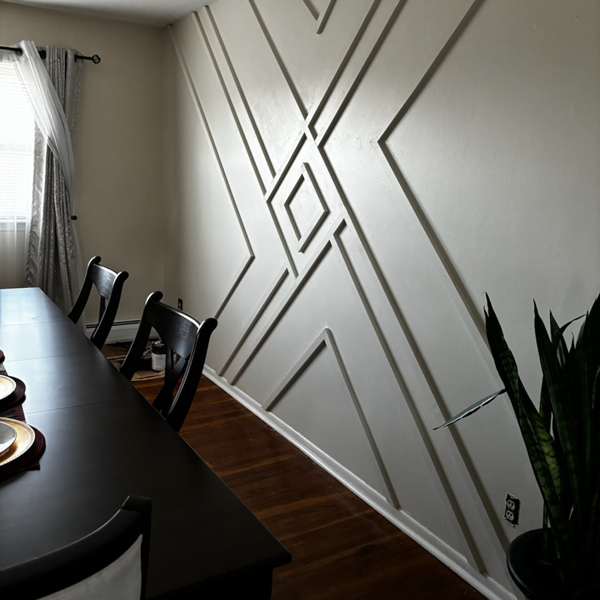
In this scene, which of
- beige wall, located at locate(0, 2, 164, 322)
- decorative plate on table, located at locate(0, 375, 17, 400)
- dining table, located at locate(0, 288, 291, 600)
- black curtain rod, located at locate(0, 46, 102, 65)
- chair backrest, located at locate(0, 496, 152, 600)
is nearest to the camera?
chair backrest, located at locate(0, 496, 152, 600)

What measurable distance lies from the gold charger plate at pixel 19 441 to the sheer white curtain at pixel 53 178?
297cm

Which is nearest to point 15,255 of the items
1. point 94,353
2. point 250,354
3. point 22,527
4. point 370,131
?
point 250,354

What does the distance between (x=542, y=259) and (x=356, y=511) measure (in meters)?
1.29

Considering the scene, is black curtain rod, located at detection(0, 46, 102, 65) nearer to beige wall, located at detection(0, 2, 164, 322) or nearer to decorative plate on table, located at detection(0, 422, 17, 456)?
beige wall, located at detection(0, 2, 164, 322)

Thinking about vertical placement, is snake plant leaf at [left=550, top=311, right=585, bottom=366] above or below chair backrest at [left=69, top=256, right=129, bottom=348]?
above

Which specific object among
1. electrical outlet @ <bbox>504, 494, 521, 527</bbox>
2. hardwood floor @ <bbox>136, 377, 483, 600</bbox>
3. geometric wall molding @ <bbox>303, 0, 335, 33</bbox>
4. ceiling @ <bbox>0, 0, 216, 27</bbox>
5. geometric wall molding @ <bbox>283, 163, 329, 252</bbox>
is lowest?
hardwood floor @ <bbox>136, 377, 483, 600</bbox>

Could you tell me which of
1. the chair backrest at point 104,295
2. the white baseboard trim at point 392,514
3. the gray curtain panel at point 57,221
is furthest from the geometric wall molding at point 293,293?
the gray curtain panel at point 57,221

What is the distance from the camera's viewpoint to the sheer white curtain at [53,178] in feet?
13.2

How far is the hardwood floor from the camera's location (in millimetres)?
2055

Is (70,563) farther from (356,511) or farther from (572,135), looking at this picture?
(356,511)

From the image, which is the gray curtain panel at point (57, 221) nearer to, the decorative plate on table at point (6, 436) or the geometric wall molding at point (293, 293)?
the geometric wall molding at point (293, 293)

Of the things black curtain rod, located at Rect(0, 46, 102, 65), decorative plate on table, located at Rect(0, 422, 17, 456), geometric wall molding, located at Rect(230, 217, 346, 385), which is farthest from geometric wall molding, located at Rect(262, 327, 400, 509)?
black curtain rod, located at Rect(0, 46, 102, 65)

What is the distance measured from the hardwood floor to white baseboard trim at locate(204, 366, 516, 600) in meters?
0.03

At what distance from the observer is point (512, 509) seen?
195cm
